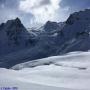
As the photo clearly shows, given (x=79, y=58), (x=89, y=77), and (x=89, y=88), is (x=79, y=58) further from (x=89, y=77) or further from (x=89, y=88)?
(x=89, y=88)

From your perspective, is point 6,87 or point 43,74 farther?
point 43,74

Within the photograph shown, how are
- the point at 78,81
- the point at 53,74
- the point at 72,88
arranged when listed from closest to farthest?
the point at 72,88 → the point at 78,81 → the point at 53,74

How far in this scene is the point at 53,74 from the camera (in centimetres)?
2198

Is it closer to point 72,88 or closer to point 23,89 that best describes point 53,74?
point 72,88

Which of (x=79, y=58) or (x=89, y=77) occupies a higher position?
(x=79, y=58)

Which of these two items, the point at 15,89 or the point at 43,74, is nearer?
the point at 15,89

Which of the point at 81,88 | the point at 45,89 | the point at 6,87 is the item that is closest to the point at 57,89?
the point at 45,89

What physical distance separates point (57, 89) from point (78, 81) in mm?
4354

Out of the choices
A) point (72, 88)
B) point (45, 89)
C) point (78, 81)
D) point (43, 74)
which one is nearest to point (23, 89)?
point (45, 89)

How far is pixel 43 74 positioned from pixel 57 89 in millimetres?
7900

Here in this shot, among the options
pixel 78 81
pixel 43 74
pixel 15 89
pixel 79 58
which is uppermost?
pixel 79 58

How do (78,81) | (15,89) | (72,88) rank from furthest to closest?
(78,81) < (72,88) < (15,89)

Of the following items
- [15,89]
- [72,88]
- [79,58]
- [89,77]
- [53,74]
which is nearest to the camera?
[15,89]

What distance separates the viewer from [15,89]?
13.0m
